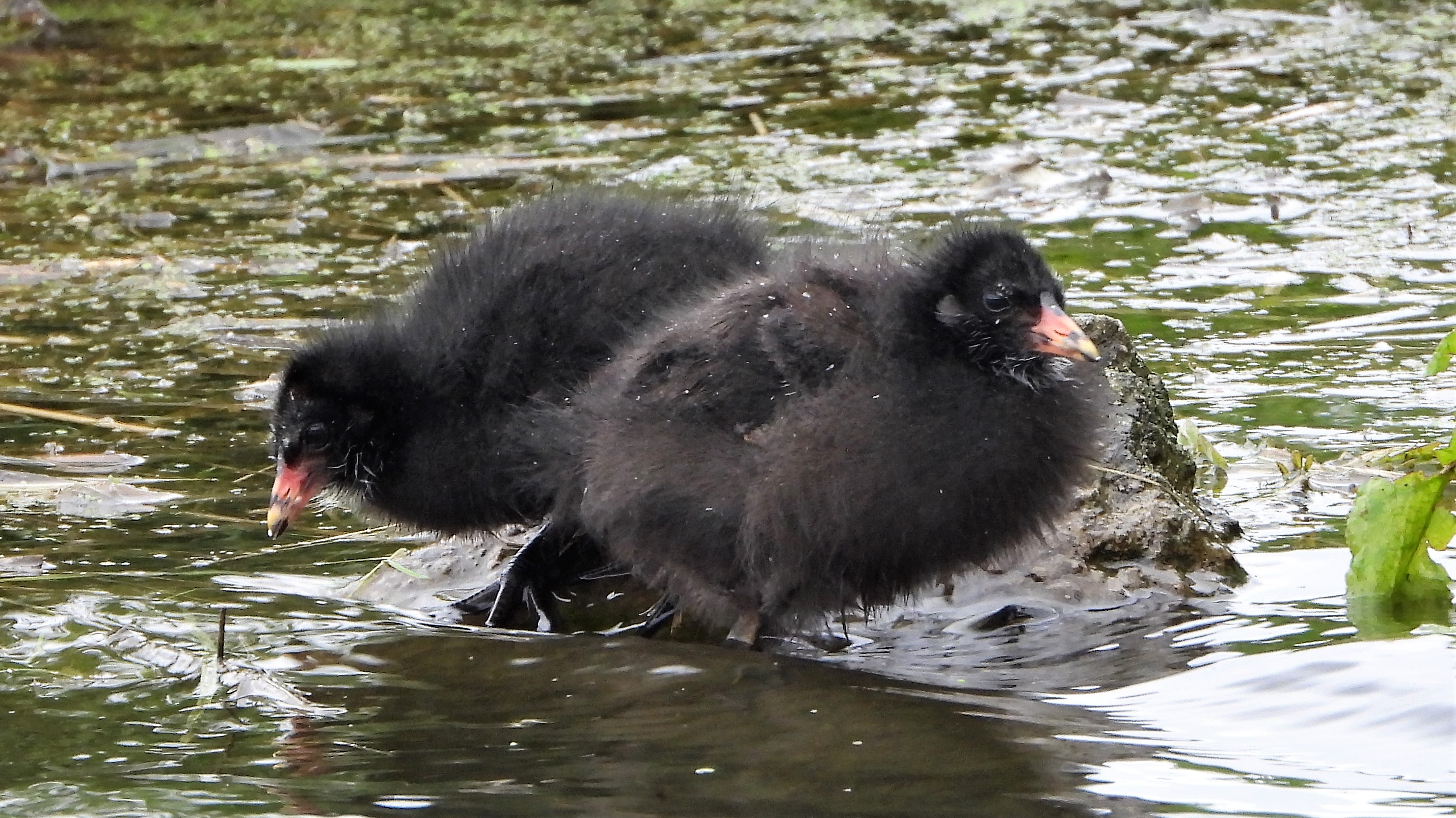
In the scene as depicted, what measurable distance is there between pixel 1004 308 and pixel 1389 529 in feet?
3.08

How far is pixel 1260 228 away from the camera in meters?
7.96

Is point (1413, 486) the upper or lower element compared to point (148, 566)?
upper

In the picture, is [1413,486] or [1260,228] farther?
[1260,228]

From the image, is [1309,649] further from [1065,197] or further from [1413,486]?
[1065,197]

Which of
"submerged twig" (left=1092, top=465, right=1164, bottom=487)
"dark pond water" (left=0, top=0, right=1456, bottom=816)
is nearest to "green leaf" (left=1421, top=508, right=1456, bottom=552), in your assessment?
"dark pond water" (left=0, top=0, right=1456, bottom=816)

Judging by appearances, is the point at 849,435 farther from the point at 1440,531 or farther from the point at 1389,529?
the point at 1440,531

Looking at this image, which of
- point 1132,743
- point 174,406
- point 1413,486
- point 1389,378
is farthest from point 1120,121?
point 1132,743

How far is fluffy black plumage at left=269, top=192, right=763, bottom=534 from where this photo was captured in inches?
197

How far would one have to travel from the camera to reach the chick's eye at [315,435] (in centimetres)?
504

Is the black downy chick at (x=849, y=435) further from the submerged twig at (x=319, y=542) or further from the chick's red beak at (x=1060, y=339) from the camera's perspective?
the submerged twig at (x=319, y=542)

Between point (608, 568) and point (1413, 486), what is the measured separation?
2.02 meters

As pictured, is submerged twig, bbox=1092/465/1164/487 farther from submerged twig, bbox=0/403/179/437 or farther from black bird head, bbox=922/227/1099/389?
submerged twig, bbox=0/403/179/437

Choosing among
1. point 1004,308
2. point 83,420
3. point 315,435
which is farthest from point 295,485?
point 1004,308

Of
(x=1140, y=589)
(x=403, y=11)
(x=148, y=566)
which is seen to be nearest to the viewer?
(x=1140, y=589)
